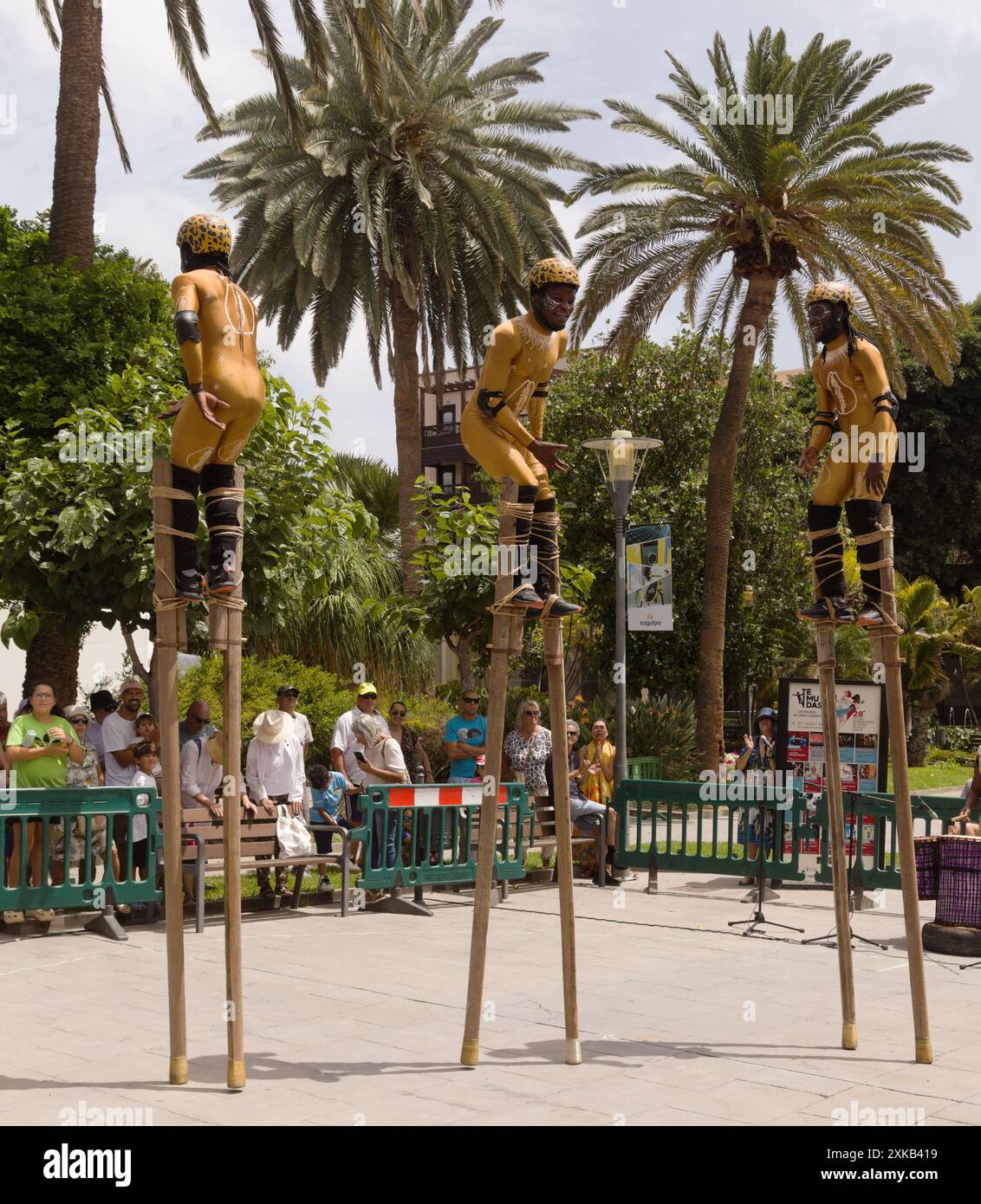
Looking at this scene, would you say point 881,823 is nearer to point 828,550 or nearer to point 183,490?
point 828,550

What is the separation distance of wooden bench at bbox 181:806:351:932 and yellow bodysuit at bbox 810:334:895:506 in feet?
17.7

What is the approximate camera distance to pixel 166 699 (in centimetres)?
630

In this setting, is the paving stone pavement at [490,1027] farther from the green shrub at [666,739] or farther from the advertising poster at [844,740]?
the green shrub at [666,739]

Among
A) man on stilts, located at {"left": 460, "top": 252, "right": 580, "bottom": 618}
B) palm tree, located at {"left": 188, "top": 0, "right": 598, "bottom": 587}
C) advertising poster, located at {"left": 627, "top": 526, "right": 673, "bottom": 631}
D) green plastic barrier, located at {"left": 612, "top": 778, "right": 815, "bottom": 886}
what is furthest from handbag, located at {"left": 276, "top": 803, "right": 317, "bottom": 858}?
palm tree, located at {"left": 188, "top": 0, "right": 598, "bottom": 587}

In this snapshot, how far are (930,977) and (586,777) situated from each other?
5976mm

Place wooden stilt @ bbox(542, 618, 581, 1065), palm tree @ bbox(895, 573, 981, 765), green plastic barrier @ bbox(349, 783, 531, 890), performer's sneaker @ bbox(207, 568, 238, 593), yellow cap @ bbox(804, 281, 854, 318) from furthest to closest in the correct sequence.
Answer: palm tree @ bbox(895, 573, 981, 765) < green plastic barrier @ bbox(349, 783, 531, 890) < yellow cap @ bbox(804, 281, 854, 318) < wooden stilt @ bbox(542, 618, 581, 1065) < performer's sneaker @ bbox(207, 568, 238, 593)

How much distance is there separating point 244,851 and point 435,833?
2022 millimetres

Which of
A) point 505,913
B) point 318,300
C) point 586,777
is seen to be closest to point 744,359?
point 318,300

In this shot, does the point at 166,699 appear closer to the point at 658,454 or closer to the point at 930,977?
the point at 930,977

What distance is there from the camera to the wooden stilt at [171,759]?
243 inches

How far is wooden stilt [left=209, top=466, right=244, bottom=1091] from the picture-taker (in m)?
6.03

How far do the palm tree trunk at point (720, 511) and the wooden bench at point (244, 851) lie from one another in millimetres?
11722

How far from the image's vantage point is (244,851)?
11.4 metres

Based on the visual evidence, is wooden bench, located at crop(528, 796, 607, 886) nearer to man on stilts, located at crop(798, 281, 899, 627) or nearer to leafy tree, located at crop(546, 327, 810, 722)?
man on stilts, located at crop(798, 281, 899, 627)
